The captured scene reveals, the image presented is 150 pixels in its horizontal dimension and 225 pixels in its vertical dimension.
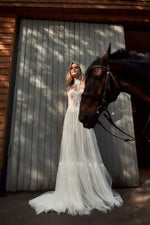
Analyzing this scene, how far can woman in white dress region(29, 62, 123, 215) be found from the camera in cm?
220

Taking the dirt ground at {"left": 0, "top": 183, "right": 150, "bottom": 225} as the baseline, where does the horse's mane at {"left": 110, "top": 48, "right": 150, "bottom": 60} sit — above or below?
above

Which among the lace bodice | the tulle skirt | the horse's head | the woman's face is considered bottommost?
the tulle skirt

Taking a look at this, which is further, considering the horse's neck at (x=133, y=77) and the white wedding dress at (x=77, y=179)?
the white wedding dress at (x=77, y=179)

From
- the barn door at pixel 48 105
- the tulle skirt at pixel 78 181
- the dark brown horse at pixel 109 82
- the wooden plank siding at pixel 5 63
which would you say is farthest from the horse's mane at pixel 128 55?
the wooden plank siding at pixel 5 63

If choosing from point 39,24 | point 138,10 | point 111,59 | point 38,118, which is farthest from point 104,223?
point 138,10

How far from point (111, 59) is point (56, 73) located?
86.5 inches

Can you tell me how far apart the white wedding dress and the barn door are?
72 cm

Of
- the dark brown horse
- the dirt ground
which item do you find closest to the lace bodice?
the dark brown horse

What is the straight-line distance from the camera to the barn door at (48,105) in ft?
10.6

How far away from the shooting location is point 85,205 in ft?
7.31

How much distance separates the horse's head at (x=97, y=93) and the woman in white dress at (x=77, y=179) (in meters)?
1.08

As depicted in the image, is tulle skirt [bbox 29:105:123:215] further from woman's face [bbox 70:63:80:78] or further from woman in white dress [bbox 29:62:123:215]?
woman's face [bbox 70:63:80:78]

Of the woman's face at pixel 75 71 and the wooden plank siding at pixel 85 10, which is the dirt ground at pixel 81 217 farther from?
the wooden plank siding at pixel 85 10

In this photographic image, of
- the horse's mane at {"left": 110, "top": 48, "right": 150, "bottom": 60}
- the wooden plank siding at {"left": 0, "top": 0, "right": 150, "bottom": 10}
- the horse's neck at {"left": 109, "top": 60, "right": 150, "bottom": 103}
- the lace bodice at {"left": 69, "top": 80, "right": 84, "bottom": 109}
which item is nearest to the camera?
the horse's neck at {"left": 109, "top": 60, "right": 150, "bottom": 103}
